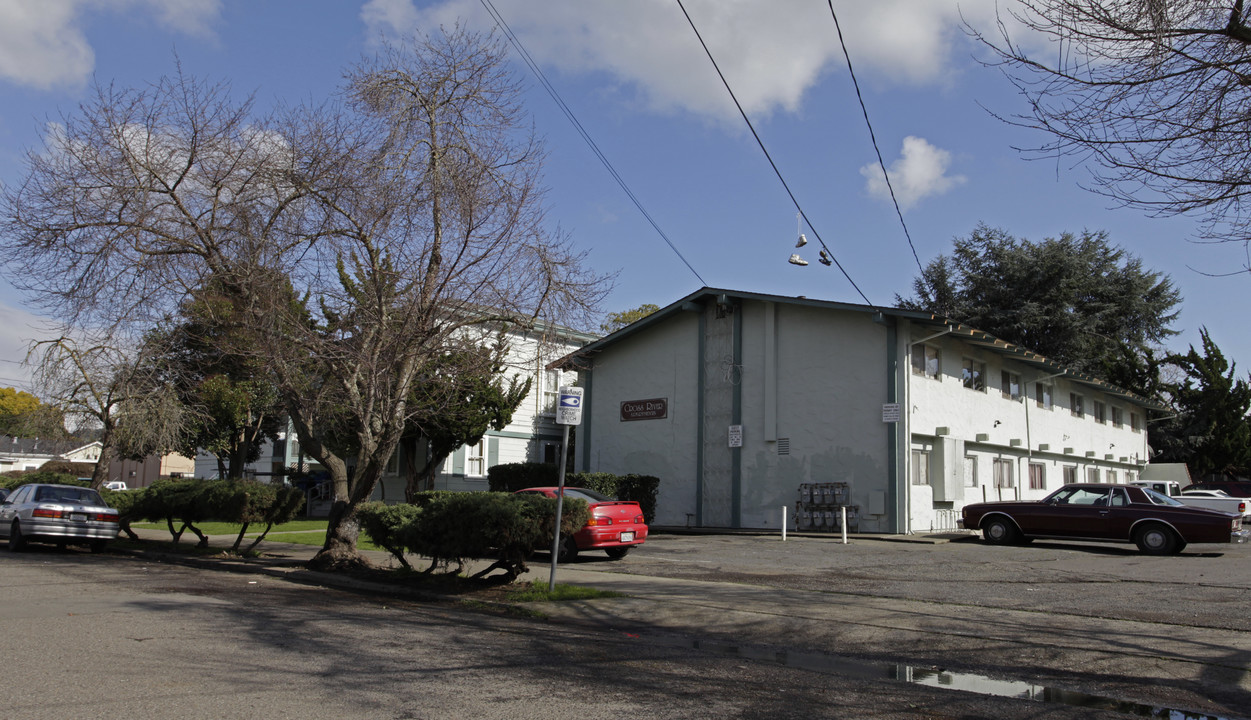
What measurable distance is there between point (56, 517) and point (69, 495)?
0.72 m

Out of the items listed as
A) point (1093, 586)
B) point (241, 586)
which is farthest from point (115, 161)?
point (1093, 586)

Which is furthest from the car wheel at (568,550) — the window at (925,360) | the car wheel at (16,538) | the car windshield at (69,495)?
the window at (925,360)

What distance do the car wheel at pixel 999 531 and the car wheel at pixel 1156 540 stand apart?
2351mm

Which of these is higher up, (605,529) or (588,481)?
(588,481)

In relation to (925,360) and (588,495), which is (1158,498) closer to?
(925,360)

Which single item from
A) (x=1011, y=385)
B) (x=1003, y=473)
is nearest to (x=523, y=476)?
(x=1003, y=473)

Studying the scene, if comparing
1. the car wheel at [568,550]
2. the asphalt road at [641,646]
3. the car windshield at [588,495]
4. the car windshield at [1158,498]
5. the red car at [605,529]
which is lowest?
the asphalt road at [641,646]

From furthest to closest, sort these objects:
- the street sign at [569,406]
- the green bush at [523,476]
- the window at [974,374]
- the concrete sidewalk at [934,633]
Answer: the green bush at [523,476] → the window at [974,374] → the street sign at [569,406] → the concrete sidewalk at [934,633]

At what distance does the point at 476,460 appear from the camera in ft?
106

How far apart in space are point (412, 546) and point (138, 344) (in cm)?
1003

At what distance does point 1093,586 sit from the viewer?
12.4 metres

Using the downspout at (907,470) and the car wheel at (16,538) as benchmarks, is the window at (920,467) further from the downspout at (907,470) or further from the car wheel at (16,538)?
the car wheel at (16,538)

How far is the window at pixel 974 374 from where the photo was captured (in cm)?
2652

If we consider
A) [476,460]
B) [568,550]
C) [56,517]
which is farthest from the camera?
[476,460]
